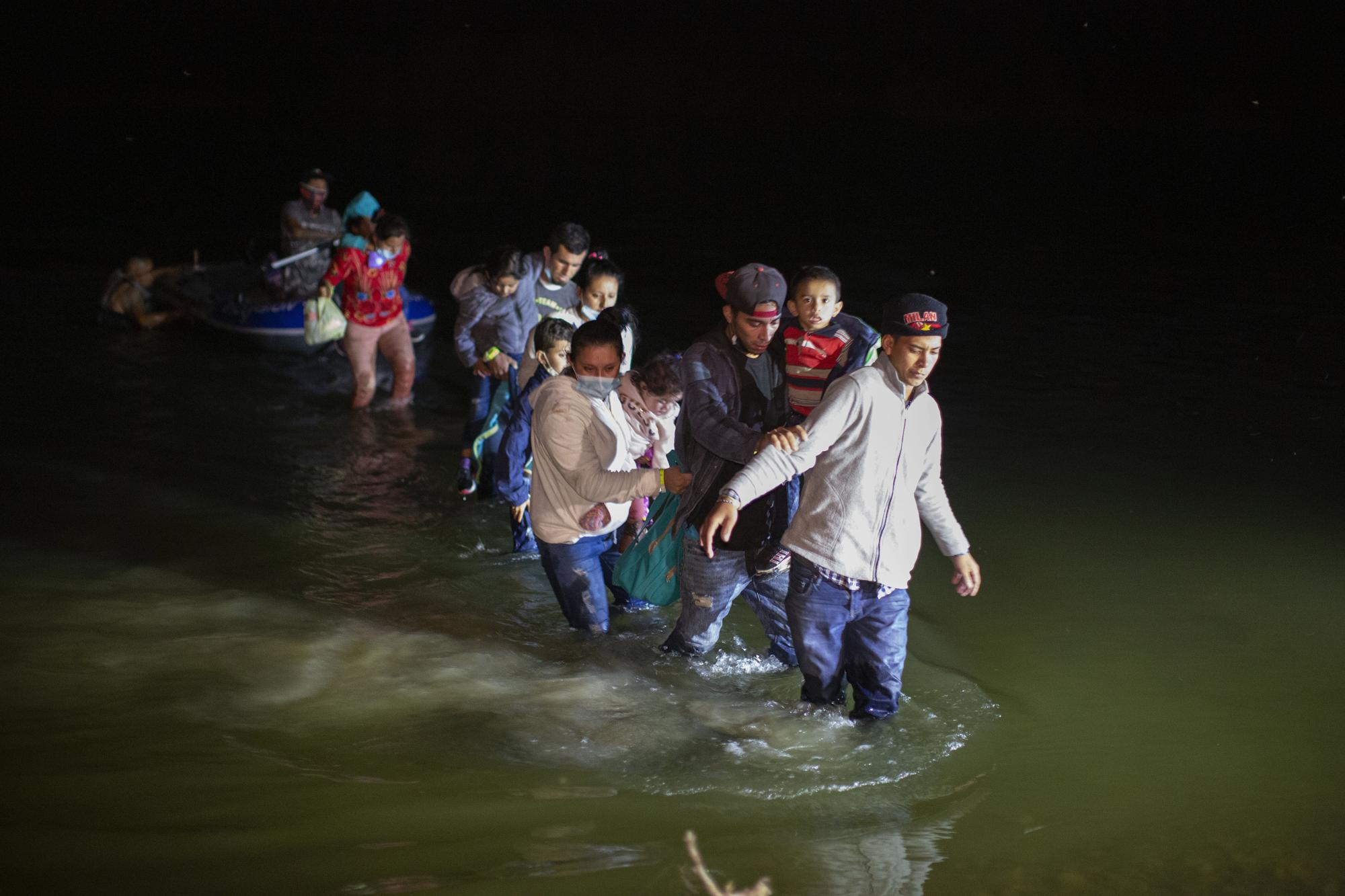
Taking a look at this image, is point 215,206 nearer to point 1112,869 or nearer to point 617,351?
point 617,351

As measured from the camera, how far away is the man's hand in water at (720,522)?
4.45 meters

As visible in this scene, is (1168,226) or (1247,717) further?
(1168,226)

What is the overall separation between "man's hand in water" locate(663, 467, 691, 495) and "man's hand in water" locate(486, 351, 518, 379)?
236 centimetres

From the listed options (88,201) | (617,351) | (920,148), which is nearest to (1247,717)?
(617,351)

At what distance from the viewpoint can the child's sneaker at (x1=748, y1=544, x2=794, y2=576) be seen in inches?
196

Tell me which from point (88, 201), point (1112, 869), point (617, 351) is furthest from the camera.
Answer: point (88, 201)

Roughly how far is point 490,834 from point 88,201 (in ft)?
68.6

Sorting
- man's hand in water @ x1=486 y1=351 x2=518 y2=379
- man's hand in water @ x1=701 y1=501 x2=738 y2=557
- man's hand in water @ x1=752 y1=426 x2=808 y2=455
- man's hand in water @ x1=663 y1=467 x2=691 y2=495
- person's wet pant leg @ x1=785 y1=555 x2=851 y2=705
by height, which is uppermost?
man's hand in water @ x1=486 y1=351 x2=518 y2=379

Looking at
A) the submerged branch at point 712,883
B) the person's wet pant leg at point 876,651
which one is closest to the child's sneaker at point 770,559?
the person's wet pant leg at point 876,651

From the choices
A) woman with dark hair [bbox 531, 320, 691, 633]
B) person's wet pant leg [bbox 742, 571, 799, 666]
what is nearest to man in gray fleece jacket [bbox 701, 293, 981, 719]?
person's wet pant leg [bbox 742, 571, 799, 666]

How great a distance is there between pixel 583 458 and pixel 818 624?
116 centimetres

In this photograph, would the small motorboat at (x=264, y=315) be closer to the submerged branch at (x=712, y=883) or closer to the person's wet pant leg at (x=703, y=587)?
the person's wet pant leg at (x=703, y=587)

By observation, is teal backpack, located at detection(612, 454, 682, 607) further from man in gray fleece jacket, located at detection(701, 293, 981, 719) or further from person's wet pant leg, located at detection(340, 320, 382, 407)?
person's wet pant leg, located at detection(340, 320, 382, 407)

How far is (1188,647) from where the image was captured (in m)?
6.14
